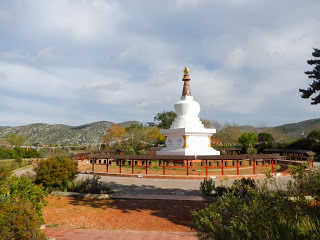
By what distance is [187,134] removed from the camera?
20.4 m

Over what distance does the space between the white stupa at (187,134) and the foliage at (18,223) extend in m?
15.7

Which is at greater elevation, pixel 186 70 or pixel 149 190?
pixel 186 70

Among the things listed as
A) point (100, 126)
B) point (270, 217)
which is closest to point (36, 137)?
point (100, 126)

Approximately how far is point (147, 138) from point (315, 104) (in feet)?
101

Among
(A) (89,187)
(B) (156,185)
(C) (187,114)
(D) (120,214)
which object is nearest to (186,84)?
(C) (187,114)

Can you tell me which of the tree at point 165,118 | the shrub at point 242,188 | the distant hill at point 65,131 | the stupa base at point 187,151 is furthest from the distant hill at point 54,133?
the shrub at point 242,188

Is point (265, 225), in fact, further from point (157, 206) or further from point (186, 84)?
point (186, 84)

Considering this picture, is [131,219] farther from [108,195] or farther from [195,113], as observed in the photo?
[195,113]

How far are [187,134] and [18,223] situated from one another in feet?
54.7

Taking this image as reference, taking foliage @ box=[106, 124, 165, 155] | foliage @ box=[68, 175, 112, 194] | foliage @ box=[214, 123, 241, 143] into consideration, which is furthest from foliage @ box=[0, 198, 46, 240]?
foliage @ box=[214, 123, 241, 143]

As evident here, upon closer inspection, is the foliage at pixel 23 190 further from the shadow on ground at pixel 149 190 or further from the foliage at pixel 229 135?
the foliage at pixel 229 135

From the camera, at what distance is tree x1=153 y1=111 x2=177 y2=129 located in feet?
176

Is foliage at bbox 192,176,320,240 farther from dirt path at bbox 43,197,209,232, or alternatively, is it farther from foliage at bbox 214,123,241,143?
foliage at bbox 214,123,241,143

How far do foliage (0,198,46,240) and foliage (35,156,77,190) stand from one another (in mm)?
6351
